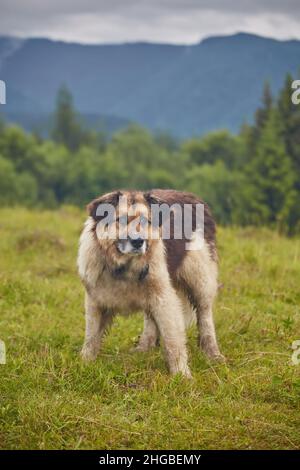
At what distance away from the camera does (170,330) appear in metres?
5.83

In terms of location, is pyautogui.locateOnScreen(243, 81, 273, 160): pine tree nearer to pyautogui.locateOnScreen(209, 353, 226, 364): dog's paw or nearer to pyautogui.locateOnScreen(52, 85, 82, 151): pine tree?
pyautogui.locateOnScreen(52, 85, 82, 151): pine tree

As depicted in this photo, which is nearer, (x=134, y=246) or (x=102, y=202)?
(x=134, y=246)

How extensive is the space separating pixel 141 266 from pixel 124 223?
0.49 meters

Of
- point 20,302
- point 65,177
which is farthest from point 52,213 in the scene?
point 65,177

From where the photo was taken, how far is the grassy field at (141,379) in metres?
4.47

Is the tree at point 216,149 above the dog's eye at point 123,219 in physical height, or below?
above

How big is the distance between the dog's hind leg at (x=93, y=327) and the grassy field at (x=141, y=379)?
0.13 m

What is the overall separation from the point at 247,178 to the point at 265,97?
7.73 metres

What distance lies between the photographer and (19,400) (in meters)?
4.86
